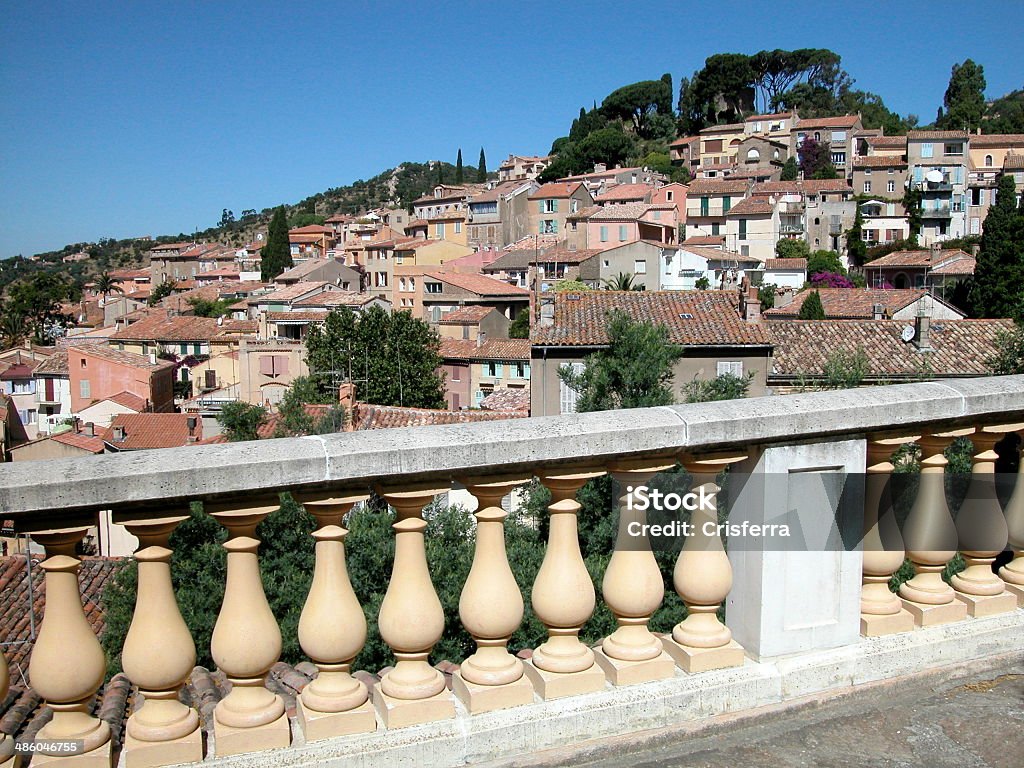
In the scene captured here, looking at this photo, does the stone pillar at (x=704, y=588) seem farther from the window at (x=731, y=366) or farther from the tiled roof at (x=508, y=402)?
the tiled roof at (x=508, y=402)

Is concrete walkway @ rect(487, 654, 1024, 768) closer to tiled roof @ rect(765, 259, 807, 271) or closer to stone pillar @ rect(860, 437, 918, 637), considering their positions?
stone pillar @ rect(860, 437, 918, 637)

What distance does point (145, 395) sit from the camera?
4888 centimetres

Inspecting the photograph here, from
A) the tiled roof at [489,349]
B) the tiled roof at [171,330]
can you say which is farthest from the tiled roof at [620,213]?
the tiled roof at [171,330]

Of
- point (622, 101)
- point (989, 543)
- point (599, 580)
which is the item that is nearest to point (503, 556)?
point (989, 543)

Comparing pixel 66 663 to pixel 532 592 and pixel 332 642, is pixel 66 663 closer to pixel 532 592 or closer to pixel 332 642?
pixel 332 642

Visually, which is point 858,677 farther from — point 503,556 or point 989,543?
point 503,556

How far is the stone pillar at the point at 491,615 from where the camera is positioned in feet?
8.72

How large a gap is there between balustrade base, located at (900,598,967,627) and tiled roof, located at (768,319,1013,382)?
79.2 feet

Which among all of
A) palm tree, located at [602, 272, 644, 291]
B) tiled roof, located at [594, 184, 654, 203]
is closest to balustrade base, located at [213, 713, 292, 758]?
palm tree, located at [602, 272, 644, 291]

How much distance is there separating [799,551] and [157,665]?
1.99 metres

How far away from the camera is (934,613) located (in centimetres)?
337

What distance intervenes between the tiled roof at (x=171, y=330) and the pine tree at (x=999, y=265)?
4680cm

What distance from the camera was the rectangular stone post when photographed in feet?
9.69

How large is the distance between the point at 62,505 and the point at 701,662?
1.94 metres
